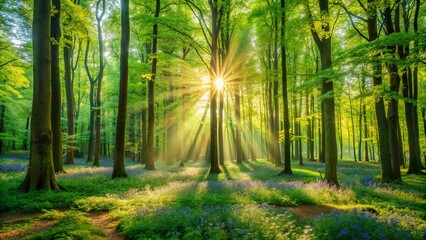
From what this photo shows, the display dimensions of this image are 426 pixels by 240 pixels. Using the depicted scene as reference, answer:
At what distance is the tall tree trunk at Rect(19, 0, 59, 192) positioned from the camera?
8500 millimetres

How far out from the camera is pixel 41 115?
8656mm

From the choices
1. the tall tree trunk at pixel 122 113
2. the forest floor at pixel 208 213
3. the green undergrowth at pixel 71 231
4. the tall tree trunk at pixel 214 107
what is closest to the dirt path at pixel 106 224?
the forest floor at pixel 208 213

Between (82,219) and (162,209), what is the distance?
195 centimetres

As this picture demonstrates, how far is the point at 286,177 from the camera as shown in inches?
649

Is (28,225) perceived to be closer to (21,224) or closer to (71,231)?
(21,224)

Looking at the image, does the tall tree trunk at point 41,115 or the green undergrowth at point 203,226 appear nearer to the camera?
the green undergrowth at point 203,226

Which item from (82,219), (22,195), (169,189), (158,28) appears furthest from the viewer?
(158,28)

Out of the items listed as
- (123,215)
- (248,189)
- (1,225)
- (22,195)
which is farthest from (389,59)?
(22,195)

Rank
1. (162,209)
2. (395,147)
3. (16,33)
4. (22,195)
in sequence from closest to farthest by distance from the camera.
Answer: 1. (162,209)
2. (22,195)
3. (395,147)
4. (16,33)

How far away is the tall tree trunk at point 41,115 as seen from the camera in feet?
27.9

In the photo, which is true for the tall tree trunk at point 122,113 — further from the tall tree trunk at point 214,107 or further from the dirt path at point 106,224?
the tall tree trunk at point 214,107

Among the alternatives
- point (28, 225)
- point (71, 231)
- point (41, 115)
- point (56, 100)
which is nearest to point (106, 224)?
point (71, 231)

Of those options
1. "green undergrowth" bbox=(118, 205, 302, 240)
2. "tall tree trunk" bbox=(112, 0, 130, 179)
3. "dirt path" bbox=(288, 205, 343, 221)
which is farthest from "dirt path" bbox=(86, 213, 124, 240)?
"tall tree trunk" bbox=(112, 0, 130, 179)

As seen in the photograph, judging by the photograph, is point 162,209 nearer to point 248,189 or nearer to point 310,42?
point 248,189
